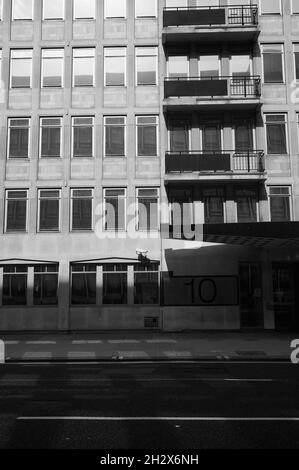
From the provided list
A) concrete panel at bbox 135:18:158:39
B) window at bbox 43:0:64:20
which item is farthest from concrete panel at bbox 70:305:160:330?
window at bbox 43:0:64:20

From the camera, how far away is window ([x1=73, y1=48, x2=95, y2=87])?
2444 centimetres

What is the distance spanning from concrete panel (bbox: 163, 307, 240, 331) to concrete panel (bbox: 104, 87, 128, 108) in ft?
34.9

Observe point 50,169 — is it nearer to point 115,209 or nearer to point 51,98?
point 51,98

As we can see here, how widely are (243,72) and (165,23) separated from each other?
4703 mm

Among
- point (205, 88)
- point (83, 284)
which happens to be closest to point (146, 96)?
point (205, 88)

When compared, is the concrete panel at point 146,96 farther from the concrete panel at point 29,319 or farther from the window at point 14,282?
the concrete panel at point 29,319

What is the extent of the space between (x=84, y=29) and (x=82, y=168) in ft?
24.5

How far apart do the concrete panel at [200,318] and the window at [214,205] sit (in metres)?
4.41

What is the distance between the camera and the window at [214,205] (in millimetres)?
23453

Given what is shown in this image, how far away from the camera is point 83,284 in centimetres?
2312

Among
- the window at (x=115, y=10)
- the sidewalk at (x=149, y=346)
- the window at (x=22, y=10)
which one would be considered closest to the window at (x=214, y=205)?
the sidewalk at (x=149, y=346)

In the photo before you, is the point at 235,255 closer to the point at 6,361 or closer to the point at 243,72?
the point at 243,72

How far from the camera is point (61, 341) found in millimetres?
20062

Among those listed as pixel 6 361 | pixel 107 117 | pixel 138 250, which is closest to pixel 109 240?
pixel 138 250
